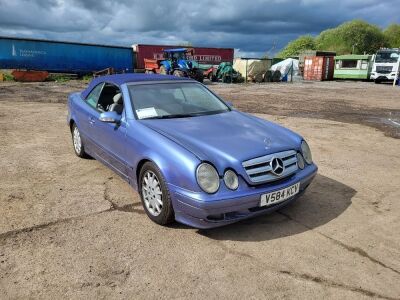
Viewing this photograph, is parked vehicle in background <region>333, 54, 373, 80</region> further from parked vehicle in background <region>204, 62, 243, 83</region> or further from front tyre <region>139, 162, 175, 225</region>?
front tyre <region>139, 162, 175, 225</region>

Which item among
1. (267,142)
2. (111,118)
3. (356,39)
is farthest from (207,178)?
(356,39)

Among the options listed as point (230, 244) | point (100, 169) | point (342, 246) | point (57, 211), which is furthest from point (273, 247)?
point (100, 169)

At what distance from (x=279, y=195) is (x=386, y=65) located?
103 ft

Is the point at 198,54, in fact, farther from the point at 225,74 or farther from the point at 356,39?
the point at 356,39

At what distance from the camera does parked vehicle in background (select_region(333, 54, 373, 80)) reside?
34.7 meters

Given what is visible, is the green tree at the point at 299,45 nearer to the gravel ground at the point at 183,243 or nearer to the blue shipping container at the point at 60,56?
the blue shipping container at the point at 60,56

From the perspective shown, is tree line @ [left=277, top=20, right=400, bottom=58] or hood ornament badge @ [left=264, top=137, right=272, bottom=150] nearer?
hood ornament badge @ [left=264, top=137, right=272, bottom=150]

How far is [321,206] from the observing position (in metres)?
4.26

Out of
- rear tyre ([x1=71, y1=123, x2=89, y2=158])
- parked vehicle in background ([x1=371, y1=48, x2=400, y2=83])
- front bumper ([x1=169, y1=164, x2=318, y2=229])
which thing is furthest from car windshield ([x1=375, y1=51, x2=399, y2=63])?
front bumper ([x1=169, y1=164, x2=318, y2=229])

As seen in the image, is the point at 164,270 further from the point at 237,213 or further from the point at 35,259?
the point at 35,259

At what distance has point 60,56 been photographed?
27.9 meters

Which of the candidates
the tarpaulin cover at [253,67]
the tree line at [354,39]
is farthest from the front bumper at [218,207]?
the tree line at [354,39]

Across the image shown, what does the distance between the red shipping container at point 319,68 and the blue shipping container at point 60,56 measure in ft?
61.9

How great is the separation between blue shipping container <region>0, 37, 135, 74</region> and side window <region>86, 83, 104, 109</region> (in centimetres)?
2426
